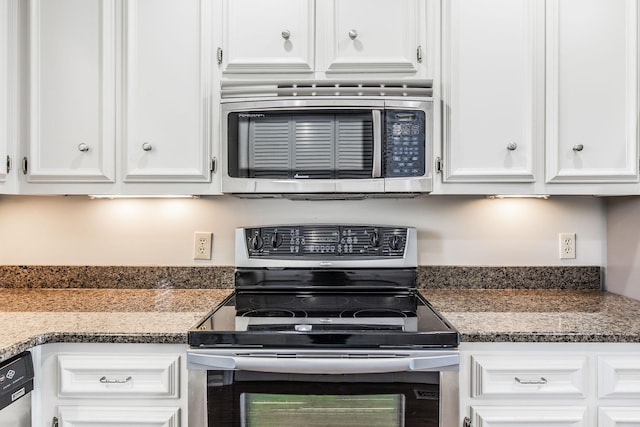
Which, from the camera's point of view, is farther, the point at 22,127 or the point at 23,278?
the point at 23,278

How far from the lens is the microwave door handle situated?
162cm

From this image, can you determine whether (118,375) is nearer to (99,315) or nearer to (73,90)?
(99,315)

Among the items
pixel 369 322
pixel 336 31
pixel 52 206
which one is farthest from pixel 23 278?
pixel 336 31

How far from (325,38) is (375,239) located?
0.79 meters

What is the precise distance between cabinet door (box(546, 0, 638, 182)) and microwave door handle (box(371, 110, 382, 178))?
60cm

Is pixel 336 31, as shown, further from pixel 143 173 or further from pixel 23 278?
pixel 23 278

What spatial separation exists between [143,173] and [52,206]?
60 centimetres

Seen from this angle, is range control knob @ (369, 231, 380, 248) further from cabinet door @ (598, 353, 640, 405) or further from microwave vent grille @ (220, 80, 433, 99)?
cabinet door @ (598, 353, 640, 405)

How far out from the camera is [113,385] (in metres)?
1.36

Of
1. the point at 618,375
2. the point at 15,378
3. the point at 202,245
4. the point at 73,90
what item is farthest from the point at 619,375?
the point at 73,90

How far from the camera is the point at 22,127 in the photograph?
1693mm

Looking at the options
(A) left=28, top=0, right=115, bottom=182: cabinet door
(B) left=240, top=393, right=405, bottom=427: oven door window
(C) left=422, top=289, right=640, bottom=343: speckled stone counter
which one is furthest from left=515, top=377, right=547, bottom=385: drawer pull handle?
(A) left=28, top=0, right=115, bottom=182: cabinet door

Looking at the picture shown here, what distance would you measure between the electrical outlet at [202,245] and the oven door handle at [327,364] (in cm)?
73

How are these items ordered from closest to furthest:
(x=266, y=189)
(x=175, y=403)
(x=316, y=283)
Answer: (x=175, y=403) → (x=266, y=189) → (x=316, y=283)
